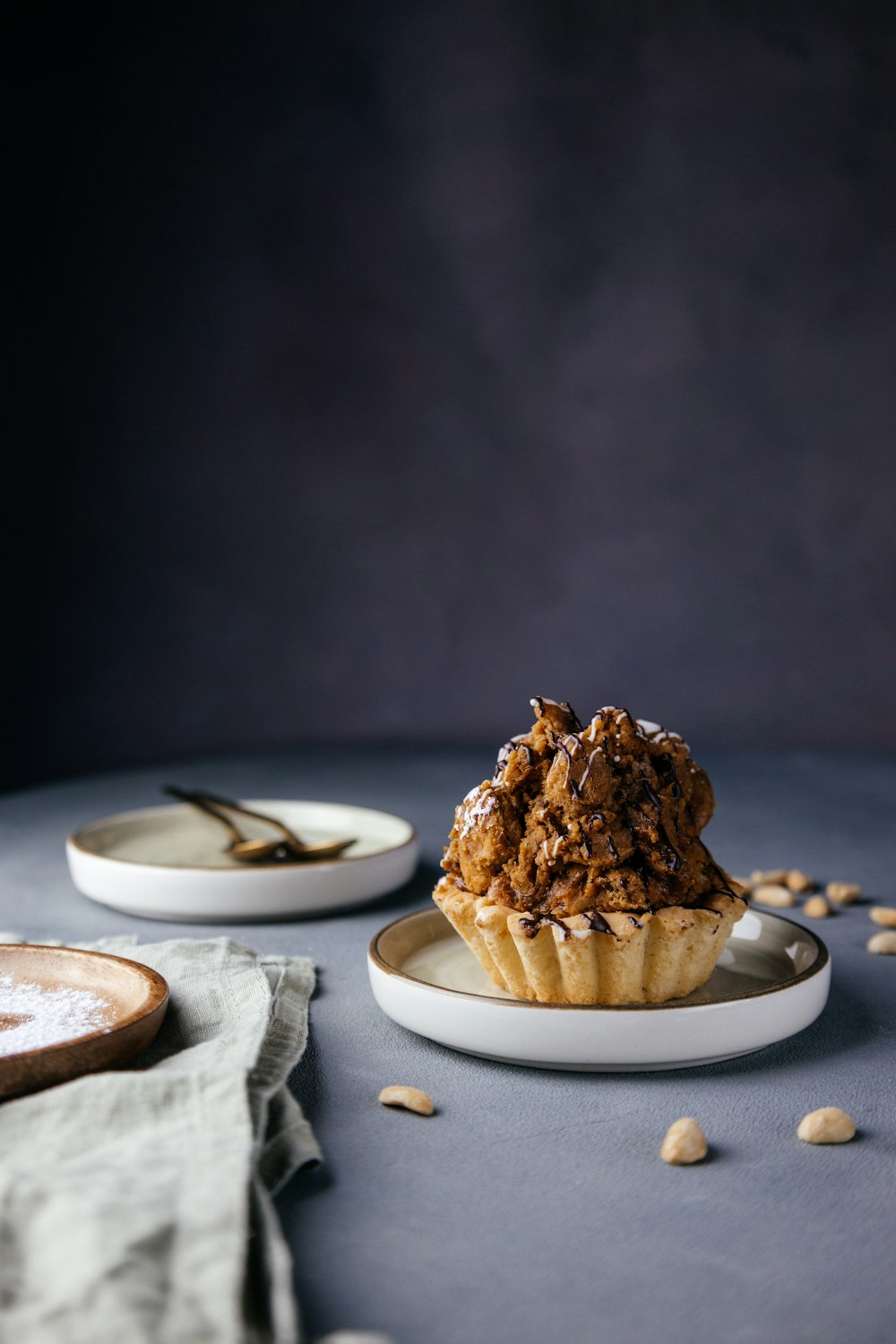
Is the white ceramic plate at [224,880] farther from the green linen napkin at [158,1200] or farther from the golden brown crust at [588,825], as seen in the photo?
the green linen napkin at [158,1200]

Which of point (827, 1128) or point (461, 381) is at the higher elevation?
point (461, 381)

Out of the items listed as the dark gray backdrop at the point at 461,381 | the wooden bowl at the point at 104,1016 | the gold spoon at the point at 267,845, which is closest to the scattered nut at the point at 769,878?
the gold spoon at the point at 267,845

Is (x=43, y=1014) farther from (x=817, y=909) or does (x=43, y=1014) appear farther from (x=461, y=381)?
(x=461, y=381)

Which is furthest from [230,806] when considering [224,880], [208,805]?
[224,880]

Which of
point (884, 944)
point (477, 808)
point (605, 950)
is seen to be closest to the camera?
point (605, 950)

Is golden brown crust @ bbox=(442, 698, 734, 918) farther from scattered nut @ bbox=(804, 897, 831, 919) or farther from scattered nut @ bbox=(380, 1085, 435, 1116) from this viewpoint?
scattered nut @ bbox=(804, 897, 831, 919)

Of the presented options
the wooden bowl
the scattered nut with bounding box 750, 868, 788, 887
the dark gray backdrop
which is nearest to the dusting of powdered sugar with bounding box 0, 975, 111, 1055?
the wooden bowl

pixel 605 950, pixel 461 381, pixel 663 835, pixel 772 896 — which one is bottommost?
pixel 772 896
